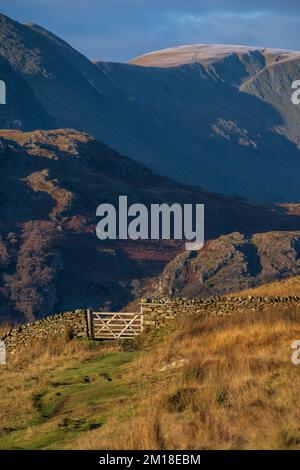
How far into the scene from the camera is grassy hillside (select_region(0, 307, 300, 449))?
1975 centimetres

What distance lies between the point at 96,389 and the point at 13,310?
571 ft

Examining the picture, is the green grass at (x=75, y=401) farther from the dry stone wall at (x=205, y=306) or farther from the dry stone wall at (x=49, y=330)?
the dry stone wall at (x=49, y=330)

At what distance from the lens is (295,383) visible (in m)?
23.2

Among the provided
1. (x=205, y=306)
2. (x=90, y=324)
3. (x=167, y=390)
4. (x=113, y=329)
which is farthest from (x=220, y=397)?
(x=90, y=324)

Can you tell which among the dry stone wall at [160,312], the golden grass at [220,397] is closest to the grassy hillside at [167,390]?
the golden grass at [220,397]

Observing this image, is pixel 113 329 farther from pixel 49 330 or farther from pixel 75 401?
pixel 75 401

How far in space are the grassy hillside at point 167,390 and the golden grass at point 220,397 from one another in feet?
0.08

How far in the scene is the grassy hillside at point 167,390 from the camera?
19.8 m

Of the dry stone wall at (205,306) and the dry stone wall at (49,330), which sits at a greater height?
the dry stone wall at (205,306)

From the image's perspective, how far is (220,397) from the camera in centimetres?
2252
